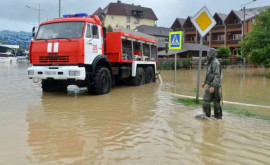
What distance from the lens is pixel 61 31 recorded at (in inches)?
379

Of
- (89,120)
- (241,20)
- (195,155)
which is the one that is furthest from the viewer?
(241,20)

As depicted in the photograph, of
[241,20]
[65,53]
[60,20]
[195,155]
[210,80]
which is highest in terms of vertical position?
[241,20]

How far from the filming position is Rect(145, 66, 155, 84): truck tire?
15.7 meters

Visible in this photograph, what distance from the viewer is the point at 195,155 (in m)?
4.16

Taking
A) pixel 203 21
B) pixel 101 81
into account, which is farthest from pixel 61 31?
pixel 203 21

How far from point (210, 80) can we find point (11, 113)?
15.4 ft

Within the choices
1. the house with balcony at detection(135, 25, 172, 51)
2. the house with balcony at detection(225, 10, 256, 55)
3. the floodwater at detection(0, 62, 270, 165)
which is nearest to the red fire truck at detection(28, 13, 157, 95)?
the floodwater at detection(0, 62, 270, 165)

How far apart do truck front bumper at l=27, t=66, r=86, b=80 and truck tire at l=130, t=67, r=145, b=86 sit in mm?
5041

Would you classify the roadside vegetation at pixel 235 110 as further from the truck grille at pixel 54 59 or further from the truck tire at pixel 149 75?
the truck tire at pixel 149 75

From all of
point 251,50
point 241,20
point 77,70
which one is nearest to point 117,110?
point 77,70

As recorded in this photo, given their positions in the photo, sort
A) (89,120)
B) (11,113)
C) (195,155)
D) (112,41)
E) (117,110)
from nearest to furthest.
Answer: (195,155) < (89,120) < (11,113) < (117,110) < (112,41)

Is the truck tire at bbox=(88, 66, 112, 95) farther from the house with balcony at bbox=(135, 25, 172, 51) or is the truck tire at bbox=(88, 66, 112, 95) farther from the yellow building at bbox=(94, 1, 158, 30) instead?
the yellow building at bbox=(94, 1, 158, 30)

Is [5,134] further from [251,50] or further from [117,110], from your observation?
[251,50]

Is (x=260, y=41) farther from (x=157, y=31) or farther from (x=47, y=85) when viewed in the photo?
(x=157, y=31)
